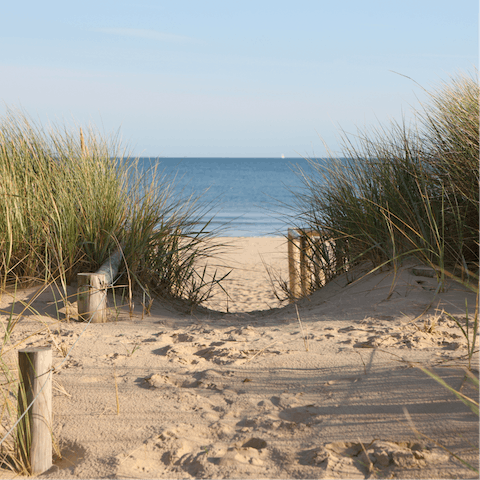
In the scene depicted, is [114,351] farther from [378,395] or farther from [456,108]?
[456,108]

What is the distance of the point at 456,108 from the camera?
430 centimetres

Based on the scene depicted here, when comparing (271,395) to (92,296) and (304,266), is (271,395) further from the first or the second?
(304,266)

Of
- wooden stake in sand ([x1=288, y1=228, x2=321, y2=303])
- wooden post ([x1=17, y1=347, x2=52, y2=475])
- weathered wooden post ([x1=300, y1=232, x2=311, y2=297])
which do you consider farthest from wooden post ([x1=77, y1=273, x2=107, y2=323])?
weathered wooden post ([x1=300, y1=232, x2=311, y2=297])

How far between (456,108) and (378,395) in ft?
10.4

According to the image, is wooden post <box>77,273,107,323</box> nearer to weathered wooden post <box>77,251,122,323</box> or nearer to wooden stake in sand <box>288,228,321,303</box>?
weathered wooden post <box>77,251,122,323</box>

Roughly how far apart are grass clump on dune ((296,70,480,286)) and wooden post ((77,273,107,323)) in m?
2.03

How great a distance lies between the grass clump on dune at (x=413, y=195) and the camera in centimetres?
372

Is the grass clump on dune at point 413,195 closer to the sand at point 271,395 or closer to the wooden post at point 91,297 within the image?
the sand at point 271,395

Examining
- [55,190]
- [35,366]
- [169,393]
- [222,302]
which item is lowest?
[222,302]

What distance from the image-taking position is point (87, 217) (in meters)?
4.05

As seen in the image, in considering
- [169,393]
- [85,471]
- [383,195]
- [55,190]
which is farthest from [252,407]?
[55,190]

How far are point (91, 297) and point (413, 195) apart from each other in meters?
2.83

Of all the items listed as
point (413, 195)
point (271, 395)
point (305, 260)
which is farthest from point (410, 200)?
point (271, 395)

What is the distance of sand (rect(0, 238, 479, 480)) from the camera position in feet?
5.95
